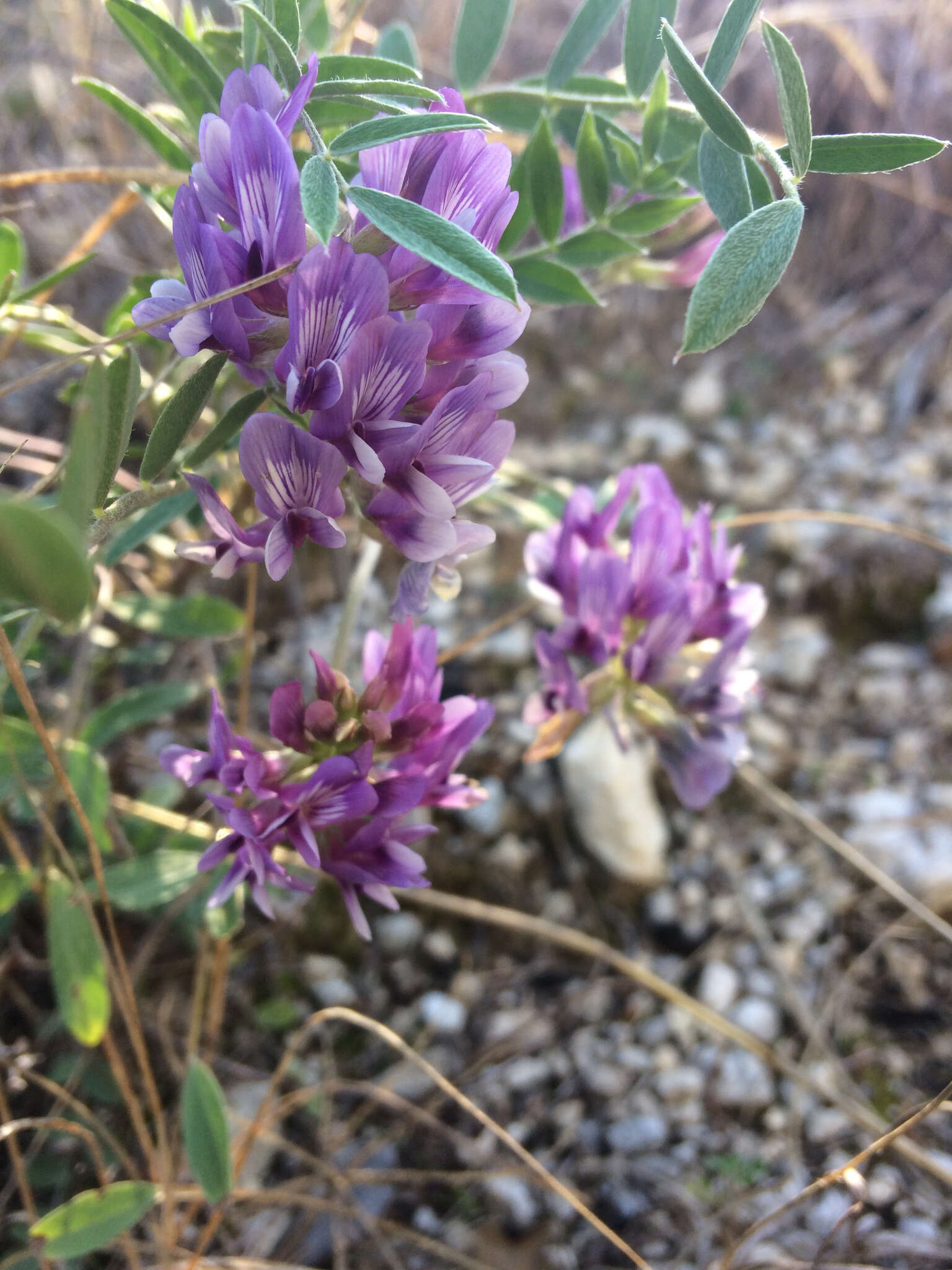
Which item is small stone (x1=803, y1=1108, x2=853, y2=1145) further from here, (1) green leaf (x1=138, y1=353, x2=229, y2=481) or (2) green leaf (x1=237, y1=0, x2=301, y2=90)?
(2) green leaf (x1=237, y1=0, x2=301, y2=90)

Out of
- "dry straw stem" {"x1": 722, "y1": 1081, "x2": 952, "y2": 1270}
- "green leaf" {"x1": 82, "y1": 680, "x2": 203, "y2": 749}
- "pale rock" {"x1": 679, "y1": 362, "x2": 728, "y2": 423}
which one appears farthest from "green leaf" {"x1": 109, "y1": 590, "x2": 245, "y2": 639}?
"pale rock" {"x1": 679, "y1": 362, "x2": 728, "y2": 423}

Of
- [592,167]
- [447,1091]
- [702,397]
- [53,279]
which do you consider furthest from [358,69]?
[702,397]

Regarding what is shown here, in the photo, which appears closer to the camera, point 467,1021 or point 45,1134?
point 45,1134

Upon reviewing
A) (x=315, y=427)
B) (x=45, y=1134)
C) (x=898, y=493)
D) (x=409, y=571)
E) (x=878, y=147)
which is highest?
(x=878, y=147)

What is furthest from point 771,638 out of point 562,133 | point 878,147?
point 878,147

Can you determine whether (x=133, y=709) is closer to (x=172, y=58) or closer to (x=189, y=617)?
(x=189, y=617)

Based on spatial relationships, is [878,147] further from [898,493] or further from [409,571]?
[898,493]
